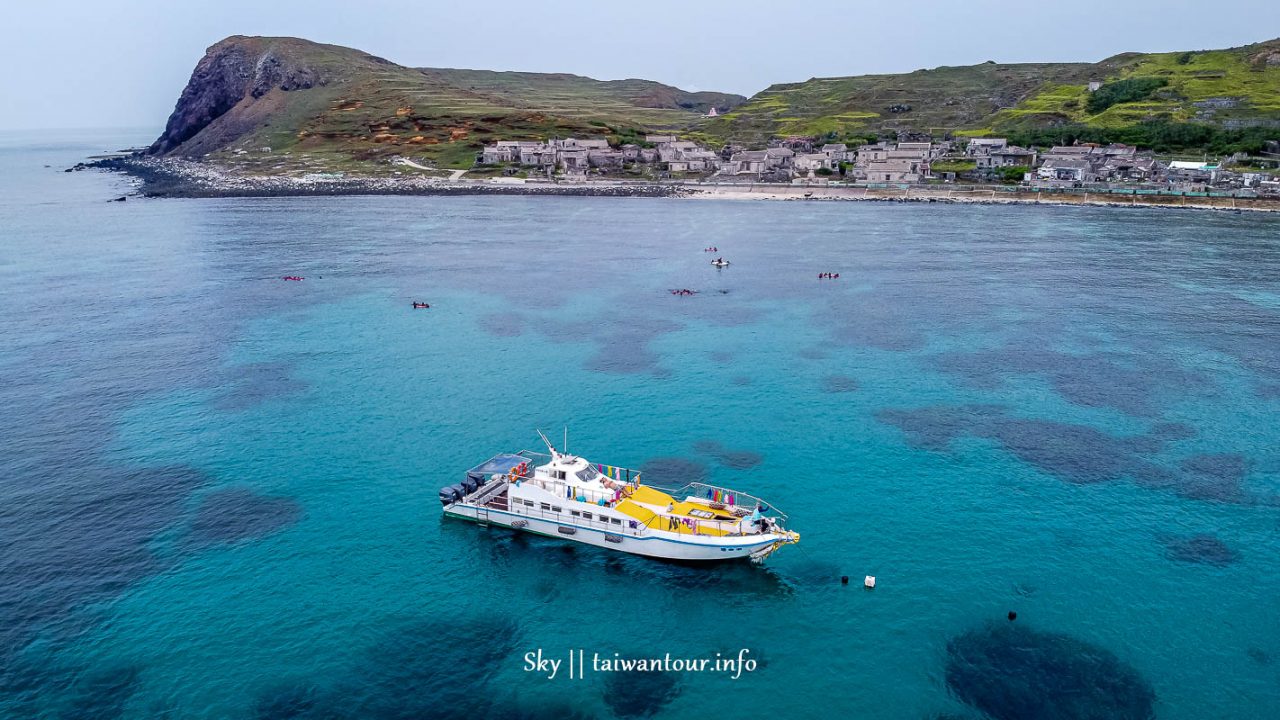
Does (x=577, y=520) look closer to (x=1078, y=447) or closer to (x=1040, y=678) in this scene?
(x=1040, y=678)

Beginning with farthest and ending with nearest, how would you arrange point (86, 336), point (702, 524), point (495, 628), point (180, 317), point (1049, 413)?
point (180, 317)
point (86, 336)
point (1049, 413)
point (702, 524)
point (495, 628)

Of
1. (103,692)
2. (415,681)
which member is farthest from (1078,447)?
(103,692)

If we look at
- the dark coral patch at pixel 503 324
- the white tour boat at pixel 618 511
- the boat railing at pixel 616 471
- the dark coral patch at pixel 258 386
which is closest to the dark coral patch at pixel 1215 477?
the white tour boat at pixel 618 511

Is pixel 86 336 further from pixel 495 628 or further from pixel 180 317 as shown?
pixel 495 628

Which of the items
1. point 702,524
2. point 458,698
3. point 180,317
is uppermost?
point 180,317

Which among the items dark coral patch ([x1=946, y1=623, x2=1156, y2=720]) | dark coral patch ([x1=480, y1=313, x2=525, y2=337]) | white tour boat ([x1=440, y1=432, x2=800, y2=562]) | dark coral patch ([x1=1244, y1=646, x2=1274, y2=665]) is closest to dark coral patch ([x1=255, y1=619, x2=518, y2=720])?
white tour boat ([x1=440, y1=432, x2=800, y2=562])

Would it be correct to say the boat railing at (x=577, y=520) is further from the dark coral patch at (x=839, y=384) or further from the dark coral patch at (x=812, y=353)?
the dark coral patch at (x=812, y=353)

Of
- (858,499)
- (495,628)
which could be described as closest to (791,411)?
(858,499)
